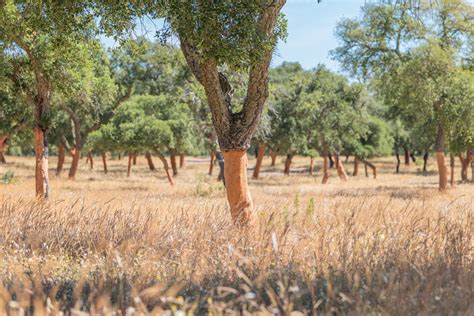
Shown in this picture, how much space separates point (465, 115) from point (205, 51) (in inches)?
643

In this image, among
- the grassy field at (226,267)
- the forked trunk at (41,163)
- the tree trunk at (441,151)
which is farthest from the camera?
the tree trunk at (441,151)

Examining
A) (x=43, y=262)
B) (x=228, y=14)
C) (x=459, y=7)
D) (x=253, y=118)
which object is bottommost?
(x=43, y=262)

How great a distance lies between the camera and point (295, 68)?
48.1 m

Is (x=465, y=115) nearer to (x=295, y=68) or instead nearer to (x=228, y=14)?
(x=228, y=14)

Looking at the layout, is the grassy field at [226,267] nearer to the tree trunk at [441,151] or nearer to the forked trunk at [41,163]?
the forked trunk at [41,163]

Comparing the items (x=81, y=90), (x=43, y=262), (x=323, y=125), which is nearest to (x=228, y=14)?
(x=43, y=262)

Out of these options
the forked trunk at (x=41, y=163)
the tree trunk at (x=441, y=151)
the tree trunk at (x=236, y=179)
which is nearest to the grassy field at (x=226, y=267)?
the tree trunk at (x=236, y=179)

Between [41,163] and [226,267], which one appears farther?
[41,163]

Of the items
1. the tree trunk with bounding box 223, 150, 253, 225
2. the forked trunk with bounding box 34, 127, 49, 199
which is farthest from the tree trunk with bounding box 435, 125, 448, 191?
the forked trunk with bounding box 34, 127, 49, 199

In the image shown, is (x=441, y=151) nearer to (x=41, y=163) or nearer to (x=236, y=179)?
(x=236, y=179)

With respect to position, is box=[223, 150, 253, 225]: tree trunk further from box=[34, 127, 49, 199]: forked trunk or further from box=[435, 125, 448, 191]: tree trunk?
box=[435, 125, 448, 191]: tree trunk

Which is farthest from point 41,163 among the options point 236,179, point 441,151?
point 441,151

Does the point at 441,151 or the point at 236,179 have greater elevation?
the point at 441,151

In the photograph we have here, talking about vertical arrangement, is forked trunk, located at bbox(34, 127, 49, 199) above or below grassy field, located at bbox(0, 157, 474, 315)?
above
